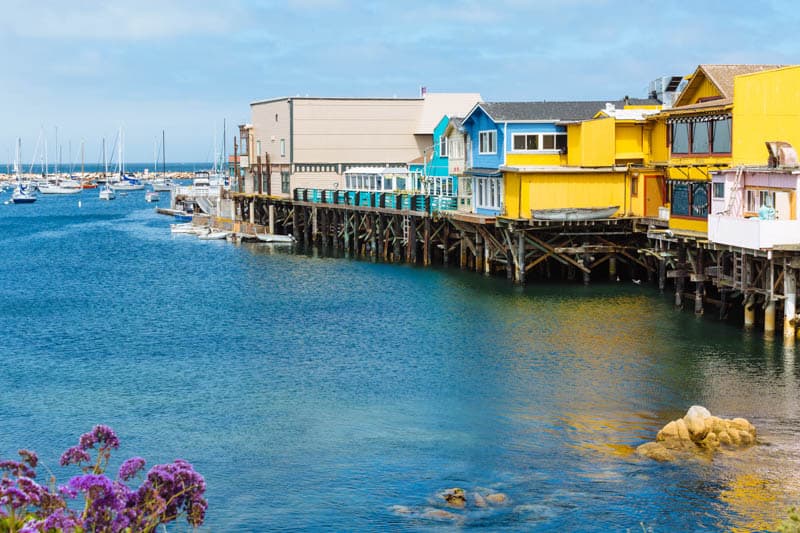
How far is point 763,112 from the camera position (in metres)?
42.3

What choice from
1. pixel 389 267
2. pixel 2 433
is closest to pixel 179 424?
pixel 2 433

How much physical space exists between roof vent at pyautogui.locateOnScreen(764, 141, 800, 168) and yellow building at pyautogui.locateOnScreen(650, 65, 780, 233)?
1.72 metres

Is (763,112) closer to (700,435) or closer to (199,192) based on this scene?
(700,435)

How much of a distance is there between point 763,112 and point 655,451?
21.2 metres

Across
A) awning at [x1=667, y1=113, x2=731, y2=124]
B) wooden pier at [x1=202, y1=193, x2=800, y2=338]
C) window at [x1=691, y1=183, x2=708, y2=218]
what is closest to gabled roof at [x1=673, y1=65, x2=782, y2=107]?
awning at [x1=667, y1=113, x2=731, y2=124]

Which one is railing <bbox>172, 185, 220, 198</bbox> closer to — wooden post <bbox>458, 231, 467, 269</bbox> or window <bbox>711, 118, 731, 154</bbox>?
wooden post <bbox>458, 231, 467, 269</bbox>

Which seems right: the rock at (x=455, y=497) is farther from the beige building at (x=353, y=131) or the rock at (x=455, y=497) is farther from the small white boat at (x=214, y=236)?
the small white boat at (x=214, y=236)

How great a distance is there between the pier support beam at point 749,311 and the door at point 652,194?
14698 mm

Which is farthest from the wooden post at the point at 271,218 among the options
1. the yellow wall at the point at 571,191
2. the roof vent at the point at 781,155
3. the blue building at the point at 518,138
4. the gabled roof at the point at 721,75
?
the roof vent at the point at 781,155

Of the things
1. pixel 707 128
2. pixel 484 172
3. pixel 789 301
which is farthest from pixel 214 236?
pixel 789 301

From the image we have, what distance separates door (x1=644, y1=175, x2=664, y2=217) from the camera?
55.2 metres

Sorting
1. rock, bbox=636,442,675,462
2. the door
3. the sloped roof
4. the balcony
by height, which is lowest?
rock, bbox=636,442,675,462

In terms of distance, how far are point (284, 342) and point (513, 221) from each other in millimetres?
17222

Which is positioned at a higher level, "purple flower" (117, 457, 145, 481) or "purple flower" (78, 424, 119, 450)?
"purple flower" (78, 424, 119, 450)
